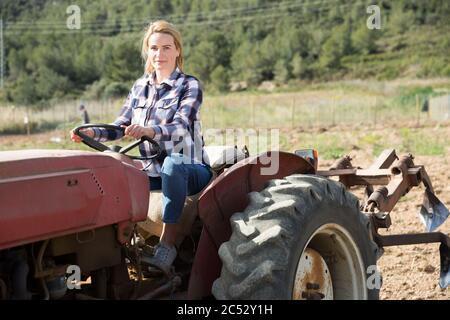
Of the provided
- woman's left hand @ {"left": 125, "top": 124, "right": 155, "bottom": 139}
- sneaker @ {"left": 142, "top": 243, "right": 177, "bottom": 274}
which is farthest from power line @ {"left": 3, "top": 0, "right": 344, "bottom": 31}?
sneaker @ {"left": 142, "top": 243, "right": 177, "bottom": 274}

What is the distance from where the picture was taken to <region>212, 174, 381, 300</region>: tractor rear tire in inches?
123

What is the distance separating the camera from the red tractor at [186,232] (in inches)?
115

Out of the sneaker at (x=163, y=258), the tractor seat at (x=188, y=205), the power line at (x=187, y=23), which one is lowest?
the sneaker at (x=163, y=258)

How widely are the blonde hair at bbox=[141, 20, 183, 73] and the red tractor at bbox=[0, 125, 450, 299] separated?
0.62m

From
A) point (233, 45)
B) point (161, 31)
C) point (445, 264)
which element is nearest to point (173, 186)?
point (161, 31)

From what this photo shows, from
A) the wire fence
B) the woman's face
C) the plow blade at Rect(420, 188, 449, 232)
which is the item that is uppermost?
the woman's face

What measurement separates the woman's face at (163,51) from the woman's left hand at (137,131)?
2.06 ft

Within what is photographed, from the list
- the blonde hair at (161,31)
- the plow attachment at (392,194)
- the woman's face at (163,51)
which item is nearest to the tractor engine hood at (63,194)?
the woman's face at (163,51)

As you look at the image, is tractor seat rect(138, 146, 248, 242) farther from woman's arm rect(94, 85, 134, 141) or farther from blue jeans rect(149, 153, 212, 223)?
woman's arm rect(94, 85, 134, 141)

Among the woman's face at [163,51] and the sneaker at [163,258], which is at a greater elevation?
the woman's face at [163,51]

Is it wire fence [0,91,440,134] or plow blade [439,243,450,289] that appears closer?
plow blade [439,243,450,289]

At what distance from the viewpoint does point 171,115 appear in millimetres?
4062

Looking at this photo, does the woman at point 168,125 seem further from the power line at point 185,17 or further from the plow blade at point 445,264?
the power line at point 185,17
